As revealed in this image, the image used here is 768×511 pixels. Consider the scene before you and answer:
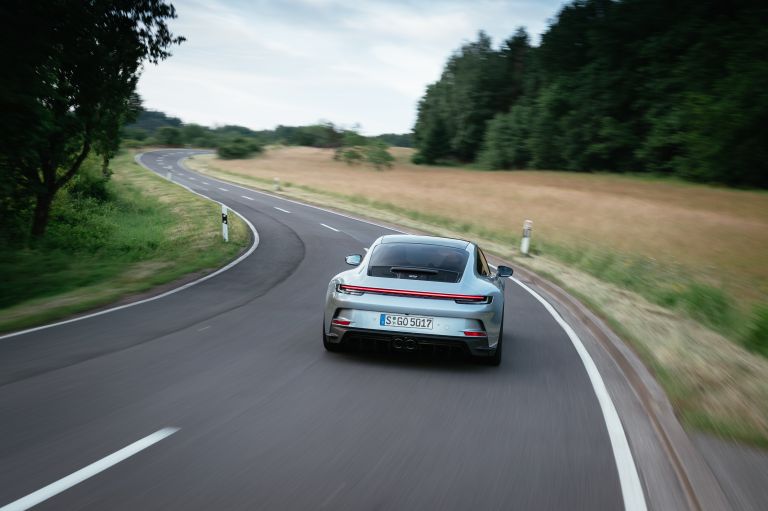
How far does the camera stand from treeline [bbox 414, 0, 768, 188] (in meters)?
38.1

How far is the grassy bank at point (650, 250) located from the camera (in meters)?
6.68

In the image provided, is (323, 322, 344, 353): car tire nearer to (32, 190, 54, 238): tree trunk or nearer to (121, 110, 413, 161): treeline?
(32, 190, 54, 238): tree trunk

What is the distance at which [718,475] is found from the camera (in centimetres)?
420

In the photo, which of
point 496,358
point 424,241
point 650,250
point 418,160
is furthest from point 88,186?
point 418,160

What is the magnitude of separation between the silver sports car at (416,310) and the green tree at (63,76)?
282 inches

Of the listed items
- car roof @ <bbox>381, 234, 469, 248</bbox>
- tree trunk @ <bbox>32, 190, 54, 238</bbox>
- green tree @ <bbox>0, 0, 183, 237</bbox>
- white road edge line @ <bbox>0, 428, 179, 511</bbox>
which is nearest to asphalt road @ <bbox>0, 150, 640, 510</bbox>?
Answer: white road edge line @ <bbox>0, 428, 179, 511</bbox>

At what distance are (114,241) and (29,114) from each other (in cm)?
851

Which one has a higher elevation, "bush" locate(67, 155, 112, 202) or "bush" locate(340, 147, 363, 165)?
"bush" locate(67, 155, 112, 202)

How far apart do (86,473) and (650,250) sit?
67.1 ft

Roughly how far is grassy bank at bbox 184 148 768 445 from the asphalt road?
1263 mm

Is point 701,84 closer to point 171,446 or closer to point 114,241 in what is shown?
point 114,241

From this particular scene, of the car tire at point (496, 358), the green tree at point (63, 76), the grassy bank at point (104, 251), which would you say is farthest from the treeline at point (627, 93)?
the car tire at point (496, 358)

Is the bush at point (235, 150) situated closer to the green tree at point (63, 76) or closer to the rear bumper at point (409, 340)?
the green tree at point (63, 76)

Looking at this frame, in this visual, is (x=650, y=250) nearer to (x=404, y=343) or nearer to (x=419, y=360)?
(x=419, y=360)
